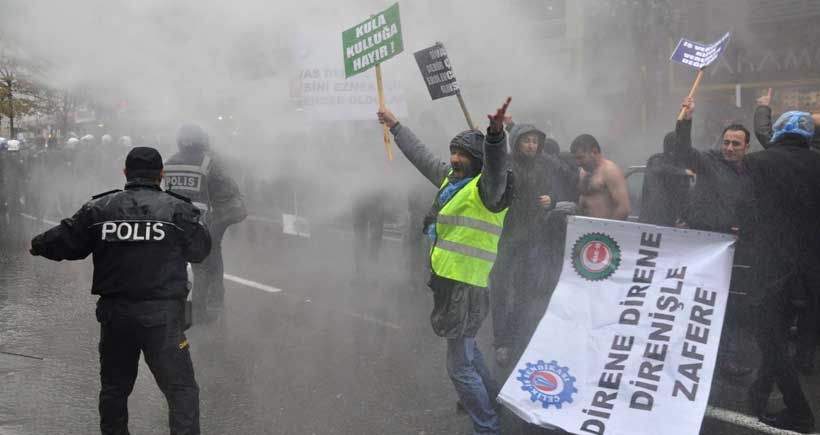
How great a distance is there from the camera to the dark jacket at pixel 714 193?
4.63 meters

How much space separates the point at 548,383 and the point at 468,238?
85 cm

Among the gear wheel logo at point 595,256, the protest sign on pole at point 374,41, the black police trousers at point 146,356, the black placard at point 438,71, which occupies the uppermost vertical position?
the protest sign on pole at point 374,41

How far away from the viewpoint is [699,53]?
5.17 meters

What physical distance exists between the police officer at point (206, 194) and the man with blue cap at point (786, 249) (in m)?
3.83

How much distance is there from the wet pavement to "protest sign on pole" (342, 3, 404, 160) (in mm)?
1450

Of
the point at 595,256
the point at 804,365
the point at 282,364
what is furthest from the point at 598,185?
the point at 282,364

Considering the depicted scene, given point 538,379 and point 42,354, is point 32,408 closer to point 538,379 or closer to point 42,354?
point 42,354

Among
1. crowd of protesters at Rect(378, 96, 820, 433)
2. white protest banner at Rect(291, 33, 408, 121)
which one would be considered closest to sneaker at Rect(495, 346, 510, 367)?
crowd of protesters at Rect(378, 96, 820, 433)

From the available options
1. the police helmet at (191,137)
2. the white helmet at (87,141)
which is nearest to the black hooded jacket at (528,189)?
the police helmet at (191,137)

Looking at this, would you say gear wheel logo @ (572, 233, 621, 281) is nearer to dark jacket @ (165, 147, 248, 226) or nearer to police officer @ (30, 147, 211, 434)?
police officer @ (30, 147, 211, 434)

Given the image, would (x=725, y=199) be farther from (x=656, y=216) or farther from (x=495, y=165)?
(x=495, y=165)

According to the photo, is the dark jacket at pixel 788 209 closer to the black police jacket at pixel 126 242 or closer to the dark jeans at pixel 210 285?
the black police jacket at pixel 126 242

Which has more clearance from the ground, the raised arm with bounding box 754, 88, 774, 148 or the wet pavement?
the raised arm with bounding box 754, 88, 774, 148

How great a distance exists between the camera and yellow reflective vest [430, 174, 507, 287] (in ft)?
11.5
